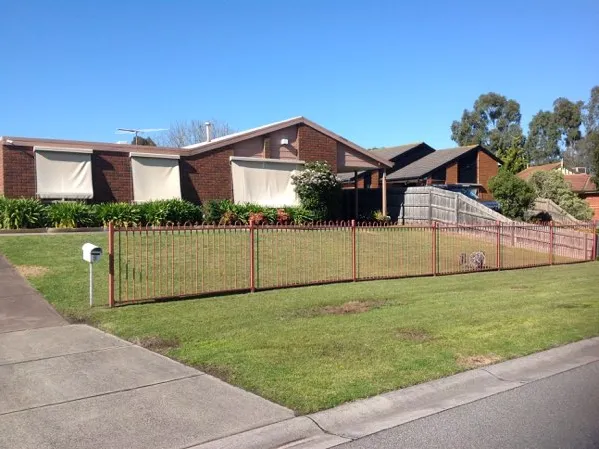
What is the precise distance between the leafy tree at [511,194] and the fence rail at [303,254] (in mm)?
4280

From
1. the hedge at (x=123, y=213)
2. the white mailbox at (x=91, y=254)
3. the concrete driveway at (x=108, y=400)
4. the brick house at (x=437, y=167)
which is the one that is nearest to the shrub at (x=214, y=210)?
the hedge at (x=123, y=213)

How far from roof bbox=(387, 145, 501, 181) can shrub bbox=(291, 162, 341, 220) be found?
1421cm

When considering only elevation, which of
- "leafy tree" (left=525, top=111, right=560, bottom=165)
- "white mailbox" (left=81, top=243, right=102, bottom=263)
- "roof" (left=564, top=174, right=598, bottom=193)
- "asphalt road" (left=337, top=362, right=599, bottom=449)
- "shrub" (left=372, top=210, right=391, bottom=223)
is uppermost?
"leafy tree" (left=525, top=111, right=560, bottom=165)

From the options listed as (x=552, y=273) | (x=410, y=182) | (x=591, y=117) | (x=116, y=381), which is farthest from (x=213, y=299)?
(x=591, y=117)

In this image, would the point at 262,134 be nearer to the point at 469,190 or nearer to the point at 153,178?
the point at 153,178

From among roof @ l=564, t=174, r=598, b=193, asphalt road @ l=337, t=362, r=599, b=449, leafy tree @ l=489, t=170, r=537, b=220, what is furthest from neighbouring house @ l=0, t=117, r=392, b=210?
roof @ l=564, t=174, r=598, b=193

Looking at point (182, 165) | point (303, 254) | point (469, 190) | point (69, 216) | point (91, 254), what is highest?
point (182, 165)

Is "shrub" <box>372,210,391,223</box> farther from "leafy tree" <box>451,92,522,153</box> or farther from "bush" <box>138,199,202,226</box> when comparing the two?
"leafy tree" <box>451,92,522,153</box>

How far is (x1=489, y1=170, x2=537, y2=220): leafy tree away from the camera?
26.8 metres

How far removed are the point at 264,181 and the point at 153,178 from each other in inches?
192

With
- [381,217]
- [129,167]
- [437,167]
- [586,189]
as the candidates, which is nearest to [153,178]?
[129,167]

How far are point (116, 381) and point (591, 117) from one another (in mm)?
75298

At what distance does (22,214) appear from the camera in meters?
16.9

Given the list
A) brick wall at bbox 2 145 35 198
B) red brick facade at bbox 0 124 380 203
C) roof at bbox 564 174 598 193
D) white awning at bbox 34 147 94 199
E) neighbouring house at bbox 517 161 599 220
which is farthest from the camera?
roof at bbox 564 174 598 193
